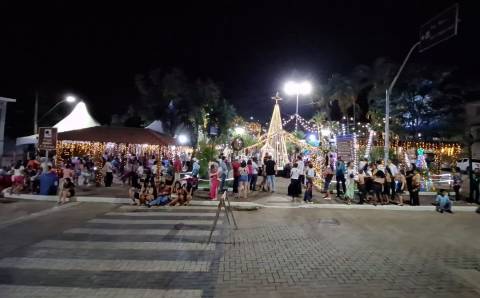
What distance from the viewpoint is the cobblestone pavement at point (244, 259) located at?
5.50 meters

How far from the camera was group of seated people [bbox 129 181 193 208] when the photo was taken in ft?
43.5

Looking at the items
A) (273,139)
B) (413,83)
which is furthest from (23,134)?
(413,83)

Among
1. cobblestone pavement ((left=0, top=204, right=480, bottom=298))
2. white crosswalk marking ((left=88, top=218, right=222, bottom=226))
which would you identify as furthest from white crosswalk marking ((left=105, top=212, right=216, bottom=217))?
white crosswalk marking ((left=88, top=218, right=222, bottom=226))

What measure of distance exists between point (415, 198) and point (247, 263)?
33.2ft

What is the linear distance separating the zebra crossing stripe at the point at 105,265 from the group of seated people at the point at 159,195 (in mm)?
6383

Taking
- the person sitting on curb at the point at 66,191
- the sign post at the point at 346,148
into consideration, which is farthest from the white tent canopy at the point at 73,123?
the sign post at the point at 346,148

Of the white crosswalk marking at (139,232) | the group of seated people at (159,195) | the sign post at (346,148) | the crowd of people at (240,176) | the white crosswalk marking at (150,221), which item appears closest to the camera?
the white crosswalk marking at (139,232)

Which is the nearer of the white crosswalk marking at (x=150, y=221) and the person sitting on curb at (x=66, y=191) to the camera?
the white crosswalk marking at (x=150, y=221)

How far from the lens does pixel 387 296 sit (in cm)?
525

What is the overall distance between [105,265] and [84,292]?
1.24 meters

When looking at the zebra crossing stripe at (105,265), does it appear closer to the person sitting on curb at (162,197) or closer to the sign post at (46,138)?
the person sitting on curb at (162,197)

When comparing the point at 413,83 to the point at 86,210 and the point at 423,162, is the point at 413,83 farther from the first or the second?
the point at 86,210

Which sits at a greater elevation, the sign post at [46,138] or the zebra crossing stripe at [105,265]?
the sign post at [46,138]

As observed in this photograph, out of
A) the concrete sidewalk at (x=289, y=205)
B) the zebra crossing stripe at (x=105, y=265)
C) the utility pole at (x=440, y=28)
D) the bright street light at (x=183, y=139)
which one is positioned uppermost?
the utility pole at (x=440, y=28)
